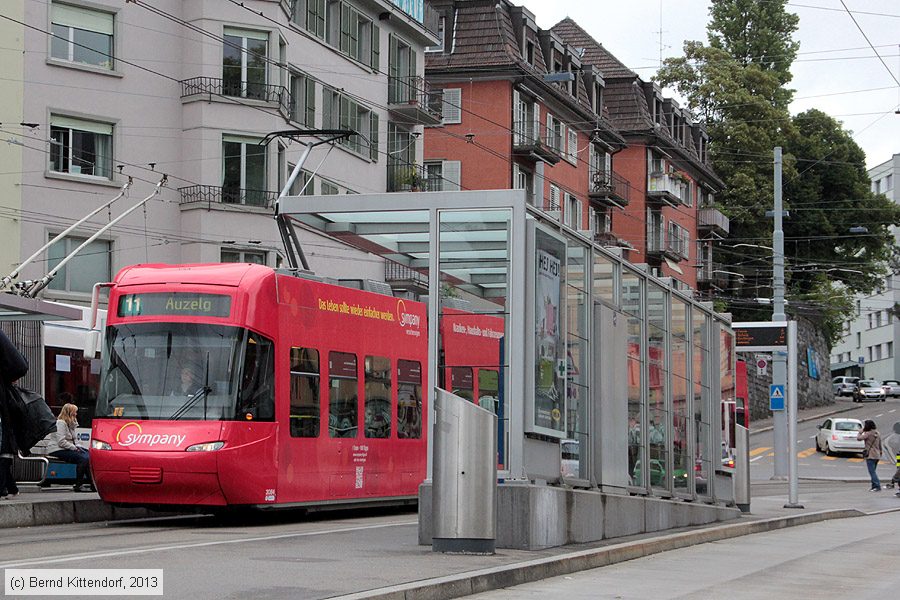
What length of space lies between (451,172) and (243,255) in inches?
631

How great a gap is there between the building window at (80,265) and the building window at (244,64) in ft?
16.5

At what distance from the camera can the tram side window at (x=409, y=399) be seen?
846 inches

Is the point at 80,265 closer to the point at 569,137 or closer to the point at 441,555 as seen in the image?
the point at 441,555

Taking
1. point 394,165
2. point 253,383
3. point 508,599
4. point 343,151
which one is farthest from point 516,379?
point 394,165

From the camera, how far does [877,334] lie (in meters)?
121

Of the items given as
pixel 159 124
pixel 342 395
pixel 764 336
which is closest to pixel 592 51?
pixel 159 124

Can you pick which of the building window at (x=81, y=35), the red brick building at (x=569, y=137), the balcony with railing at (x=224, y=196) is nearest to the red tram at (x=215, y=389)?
the building window at (x=81, y=35)

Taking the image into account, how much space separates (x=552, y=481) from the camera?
14.2 metres

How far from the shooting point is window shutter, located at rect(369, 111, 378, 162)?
4522 centimetres

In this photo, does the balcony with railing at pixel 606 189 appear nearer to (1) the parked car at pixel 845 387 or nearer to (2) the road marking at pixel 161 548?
(1) the parked car at pixel 845 387

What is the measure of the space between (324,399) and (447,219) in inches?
236

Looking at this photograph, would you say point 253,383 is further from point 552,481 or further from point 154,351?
point 552,481

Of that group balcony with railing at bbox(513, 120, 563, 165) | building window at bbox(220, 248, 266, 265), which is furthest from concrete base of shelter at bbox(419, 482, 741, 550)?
balcony with railing at bbox(513, 120, 563, 165)

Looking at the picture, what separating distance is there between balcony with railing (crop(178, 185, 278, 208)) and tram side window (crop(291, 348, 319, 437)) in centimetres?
1925
